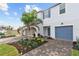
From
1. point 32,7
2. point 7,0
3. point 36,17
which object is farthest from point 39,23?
point 7,0

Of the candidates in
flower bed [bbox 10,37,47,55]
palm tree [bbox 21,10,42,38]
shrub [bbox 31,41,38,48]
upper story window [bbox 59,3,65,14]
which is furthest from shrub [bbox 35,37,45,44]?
upper story window [bbox 59,3,65,14]

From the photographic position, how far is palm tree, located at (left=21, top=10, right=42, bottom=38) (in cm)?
538

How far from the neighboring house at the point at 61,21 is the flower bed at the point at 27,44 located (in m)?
0.30

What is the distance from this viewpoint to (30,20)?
5477 millimetres

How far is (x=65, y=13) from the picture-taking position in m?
5.43

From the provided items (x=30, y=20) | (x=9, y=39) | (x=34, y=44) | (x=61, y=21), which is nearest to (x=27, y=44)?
(x=34, y=44)

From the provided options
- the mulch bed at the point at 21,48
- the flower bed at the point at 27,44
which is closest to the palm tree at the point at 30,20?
the flower bed at the point at 27,44

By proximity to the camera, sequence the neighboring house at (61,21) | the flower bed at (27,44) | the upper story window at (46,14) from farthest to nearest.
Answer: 1. the upper story window at (46,14)
2. the flower bed at (27,44)
3. the neighboring house at (61,21)

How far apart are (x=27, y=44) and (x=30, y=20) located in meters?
0.84

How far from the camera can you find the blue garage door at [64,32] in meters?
5.32

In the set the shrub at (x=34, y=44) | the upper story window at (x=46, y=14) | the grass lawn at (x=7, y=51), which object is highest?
the upper story window at (x=46, y=14)

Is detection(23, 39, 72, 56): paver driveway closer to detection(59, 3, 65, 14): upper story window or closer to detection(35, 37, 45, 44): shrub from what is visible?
detection(35, 37, 45, 44): shrub

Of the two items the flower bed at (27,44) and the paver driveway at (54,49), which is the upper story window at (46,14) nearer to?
the flower bed at (27,44)

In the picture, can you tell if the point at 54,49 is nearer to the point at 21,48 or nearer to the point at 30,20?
the point at 21,48
